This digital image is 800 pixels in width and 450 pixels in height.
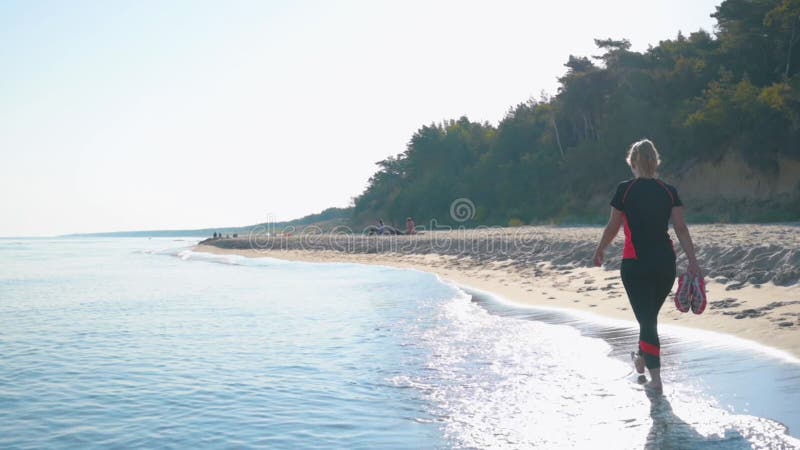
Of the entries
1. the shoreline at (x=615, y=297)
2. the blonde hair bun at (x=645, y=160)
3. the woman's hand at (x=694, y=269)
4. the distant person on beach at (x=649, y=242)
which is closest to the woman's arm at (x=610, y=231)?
the distant person on beach at (x=649, y=242)

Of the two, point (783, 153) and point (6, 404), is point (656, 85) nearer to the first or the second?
point (783, 153)

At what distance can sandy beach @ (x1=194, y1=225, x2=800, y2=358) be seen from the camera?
658 cm

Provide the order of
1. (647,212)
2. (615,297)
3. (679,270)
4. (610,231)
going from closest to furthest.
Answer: (647,212), (610,231), (615,297), (679,270)

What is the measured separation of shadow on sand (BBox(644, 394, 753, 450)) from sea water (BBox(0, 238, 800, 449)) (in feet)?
0.05

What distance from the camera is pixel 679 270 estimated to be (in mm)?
9359

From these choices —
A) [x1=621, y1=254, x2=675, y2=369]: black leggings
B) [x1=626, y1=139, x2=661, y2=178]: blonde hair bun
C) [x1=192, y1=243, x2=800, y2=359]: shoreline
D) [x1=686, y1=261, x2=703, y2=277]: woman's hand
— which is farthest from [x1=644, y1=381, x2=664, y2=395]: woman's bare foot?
[x1=626, y1=139, x2=661, y2=178]: blonde hair bun

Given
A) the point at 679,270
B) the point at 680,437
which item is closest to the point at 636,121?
the point at 679,270

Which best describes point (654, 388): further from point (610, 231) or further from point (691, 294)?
point (610, 231)

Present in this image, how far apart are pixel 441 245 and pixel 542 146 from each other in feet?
68.6

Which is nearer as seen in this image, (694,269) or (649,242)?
(649,242)

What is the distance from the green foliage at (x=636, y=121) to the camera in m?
26.0

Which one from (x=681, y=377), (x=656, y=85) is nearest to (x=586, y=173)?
(x=656, y=85)

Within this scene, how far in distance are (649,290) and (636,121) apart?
30682 mm

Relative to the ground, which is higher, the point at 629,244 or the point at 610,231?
the point at 610,231
